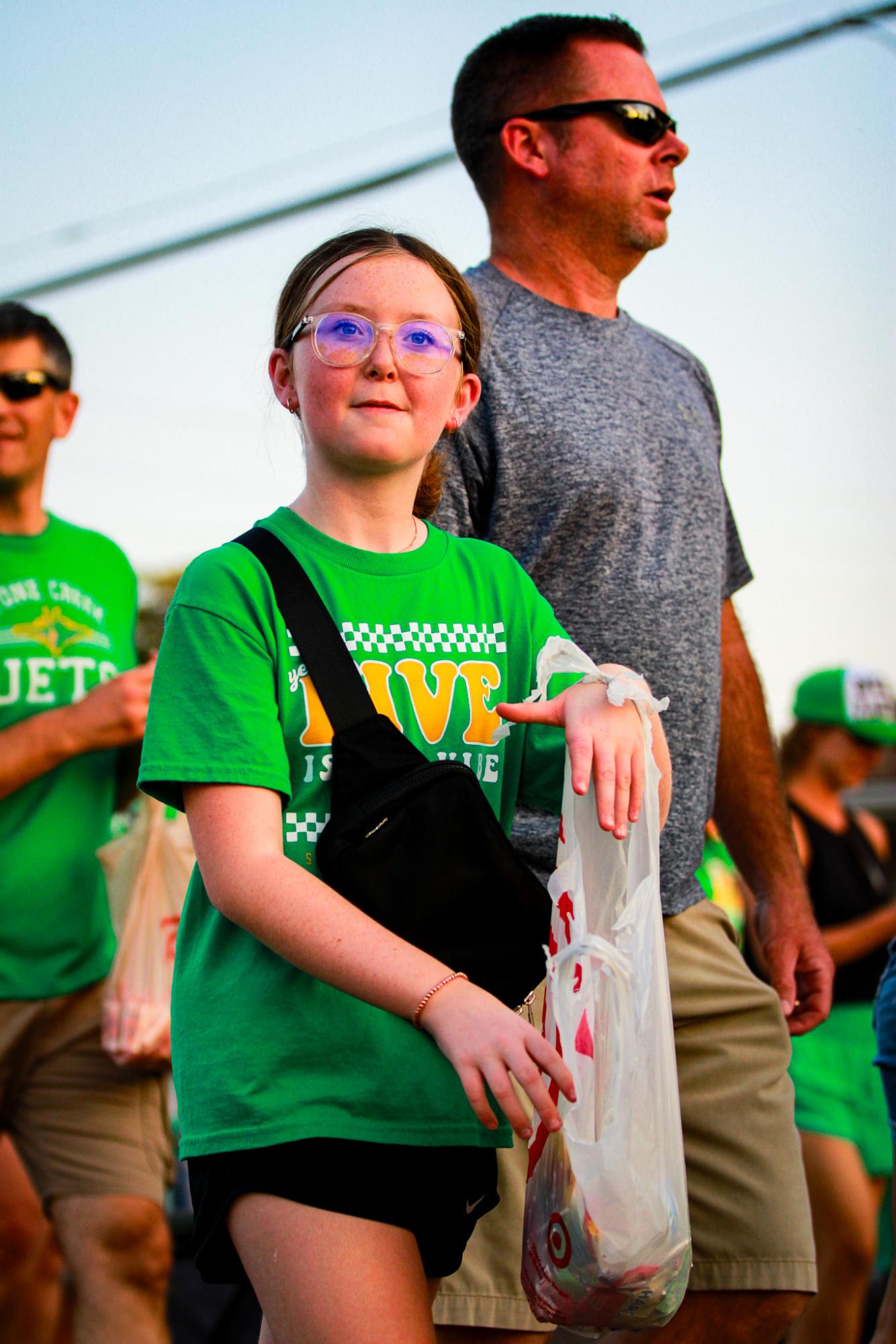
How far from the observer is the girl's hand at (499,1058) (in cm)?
157

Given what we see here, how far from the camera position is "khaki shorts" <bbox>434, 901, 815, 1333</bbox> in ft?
7.97

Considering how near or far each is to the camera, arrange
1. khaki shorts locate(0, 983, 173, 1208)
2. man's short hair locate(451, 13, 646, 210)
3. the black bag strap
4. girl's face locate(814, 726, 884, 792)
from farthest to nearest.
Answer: girl's face locate(814, 726, 884, 792)
khaki shorts locate(0, 983, 173, 1208)
man's short hair locate(451, 13, 646, 210)
the black bag strap

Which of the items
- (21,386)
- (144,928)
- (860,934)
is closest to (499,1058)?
(144,928)

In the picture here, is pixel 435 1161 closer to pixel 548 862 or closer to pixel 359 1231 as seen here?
pixel 359 1231

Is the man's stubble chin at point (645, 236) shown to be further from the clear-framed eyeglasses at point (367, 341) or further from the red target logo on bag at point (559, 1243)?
the red target logo on bag at point (559, 1243)

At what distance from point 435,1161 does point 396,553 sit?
2.68ft

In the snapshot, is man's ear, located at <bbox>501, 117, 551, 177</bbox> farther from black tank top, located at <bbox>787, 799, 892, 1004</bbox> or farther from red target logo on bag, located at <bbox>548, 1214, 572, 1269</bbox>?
black tank top, located at <bbox>787, 799, 892, 1004</bbox>

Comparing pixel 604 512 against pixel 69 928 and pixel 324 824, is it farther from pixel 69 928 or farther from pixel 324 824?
pixel 69 928

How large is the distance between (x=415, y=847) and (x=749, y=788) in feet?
5.48

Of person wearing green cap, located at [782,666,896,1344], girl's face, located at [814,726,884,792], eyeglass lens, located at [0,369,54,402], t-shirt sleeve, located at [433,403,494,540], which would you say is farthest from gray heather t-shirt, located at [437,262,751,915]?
girl's face, located at [814,726,884,792]

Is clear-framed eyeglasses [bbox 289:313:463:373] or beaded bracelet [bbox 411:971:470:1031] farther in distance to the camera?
clear-framed eyeglasses [bbox 289:313:463:373]

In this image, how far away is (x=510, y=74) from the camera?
3.36 metres

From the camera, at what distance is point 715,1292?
2586 mm

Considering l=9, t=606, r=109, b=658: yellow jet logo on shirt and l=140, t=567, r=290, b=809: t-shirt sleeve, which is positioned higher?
l=9, t=606, r=109, b=658: yellow jet logo on shirt
